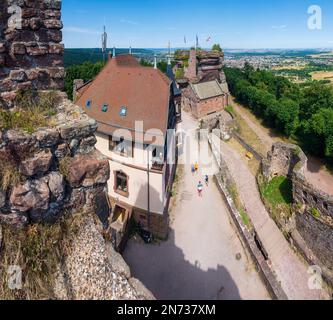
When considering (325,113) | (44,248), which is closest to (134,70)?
(44,248)

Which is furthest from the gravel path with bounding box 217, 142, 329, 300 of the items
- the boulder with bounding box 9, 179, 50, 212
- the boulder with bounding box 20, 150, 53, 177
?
the boulder with bounding box 20, 150, 53, 177

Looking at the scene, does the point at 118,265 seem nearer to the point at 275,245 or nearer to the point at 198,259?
the point at 198,259

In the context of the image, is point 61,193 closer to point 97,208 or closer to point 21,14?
point 97,208

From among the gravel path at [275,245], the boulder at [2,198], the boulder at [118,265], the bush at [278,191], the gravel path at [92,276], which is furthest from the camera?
the bush at [278,191]

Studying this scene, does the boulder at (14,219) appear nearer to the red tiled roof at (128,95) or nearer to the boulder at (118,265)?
the boulder at (118,265)

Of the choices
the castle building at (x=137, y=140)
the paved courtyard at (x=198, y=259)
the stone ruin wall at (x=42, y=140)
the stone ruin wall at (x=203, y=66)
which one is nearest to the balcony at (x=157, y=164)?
the castle building at (x=137, y=140)

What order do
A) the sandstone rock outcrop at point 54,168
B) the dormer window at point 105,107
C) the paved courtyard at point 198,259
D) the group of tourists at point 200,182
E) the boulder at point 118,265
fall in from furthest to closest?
the group of tourists at point 200,182
the dormer window at point 105,107
the paved courtyard at point 198,259
the boulder at point 118,265
the sandstone rock outcrop at point 54,168

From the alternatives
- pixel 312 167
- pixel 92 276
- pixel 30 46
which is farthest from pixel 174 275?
pixel 312 167
